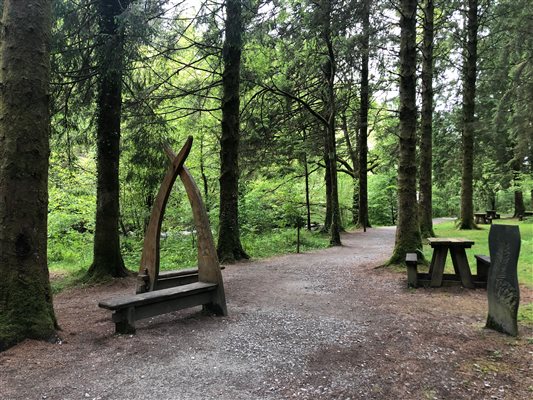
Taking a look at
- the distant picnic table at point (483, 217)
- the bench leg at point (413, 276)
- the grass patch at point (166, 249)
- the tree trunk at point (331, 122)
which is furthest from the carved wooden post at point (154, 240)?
the distant picnic table at point (483, 217)

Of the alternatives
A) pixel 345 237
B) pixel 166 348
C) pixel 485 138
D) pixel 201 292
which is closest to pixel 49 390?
pixel 166 348

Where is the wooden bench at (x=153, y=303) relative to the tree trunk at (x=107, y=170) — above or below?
below

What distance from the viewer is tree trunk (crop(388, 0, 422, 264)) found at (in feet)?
26.9

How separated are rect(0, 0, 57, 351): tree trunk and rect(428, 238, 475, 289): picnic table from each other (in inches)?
230

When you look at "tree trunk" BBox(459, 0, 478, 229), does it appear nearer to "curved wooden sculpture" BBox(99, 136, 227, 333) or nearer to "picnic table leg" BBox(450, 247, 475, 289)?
"picnic table leg" BBox(450, 247, 475, 289)

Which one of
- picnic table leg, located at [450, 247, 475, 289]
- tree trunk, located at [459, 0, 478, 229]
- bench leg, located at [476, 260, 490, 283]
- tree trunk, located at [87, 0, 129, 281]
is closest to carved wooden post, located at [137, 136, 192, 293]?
tree trunk, located at [87, 0, 129, 281]

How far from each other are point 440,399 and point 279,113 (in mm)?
11816

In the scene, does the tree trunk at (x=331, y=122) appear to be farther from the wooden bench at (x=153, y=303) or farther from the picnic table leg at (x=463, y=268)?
the wooden bench at (x=153, y=303)

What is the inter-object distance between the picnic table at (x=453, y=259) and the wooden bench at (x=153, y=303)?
3953mm

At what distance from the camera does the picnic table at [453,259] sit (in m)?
6.32

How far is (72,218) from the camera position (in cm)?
1334

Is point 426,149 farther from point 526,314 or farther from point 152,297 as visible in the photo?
point 152,297

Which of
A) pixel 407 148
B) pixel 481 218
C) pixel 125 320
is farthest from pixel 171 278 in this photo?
pixel 481 218

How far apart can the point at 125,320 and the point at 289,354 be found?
6.25ft
